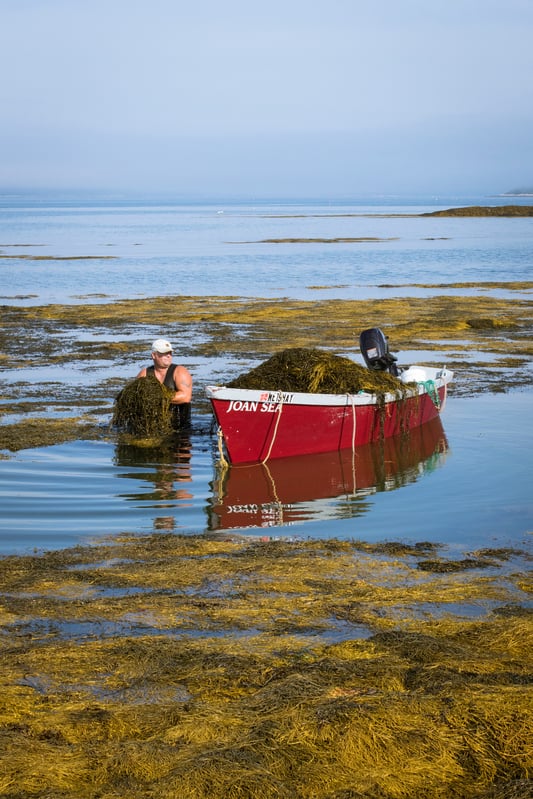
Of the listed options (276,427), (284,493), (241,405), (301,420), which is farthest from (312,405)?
(284,493)

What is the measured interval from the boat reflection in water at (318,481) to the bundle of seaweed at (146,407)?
155 cm

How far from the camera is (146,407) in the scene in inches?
524

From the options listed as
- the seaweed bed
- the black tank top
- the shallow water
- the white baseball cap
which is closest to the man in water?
the black tank top

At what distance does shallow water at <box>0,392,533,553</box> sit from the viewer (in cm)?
944

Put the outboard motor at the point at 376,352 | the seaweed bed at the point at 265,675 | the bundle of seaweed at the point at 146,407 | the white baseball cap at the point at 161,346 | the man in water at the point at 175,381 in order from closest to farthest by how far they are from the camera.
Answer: the seaweed bed at the point at 265,675
the white baseball cap at the point at 161,346
the bundle of seaweed at the point at 146,407
the man in water at the point at 175,381
the outboard motor at the point at 376,352

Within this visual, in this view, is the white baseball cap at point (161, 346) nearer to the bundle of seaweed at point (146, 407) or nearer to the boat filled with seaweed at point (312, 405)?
the bundle of seaweed at point (146, 407)

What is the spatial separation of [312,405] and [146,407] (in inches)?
93.3

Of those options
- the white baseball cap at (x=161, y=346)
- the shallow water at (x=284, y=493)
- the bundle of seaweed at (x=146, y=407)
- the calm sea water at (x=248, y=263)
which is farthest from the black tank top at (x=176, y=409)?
the calm sea water at (x=248, y=263)

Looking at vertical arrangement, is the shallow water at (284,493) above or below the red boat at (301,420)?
below

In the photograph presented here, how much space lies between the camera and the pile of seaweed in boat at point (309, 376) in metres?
12.6

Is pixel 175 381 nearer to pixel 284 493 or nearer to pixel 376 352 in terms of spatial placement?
pixel 376 352

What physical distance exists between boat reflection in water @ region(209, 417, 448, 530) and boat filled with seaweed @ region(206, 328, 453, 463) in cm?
15

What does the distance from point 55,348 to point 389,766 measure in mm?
17952

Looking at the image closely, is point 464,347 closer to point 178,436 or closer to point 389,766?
point 178,436
